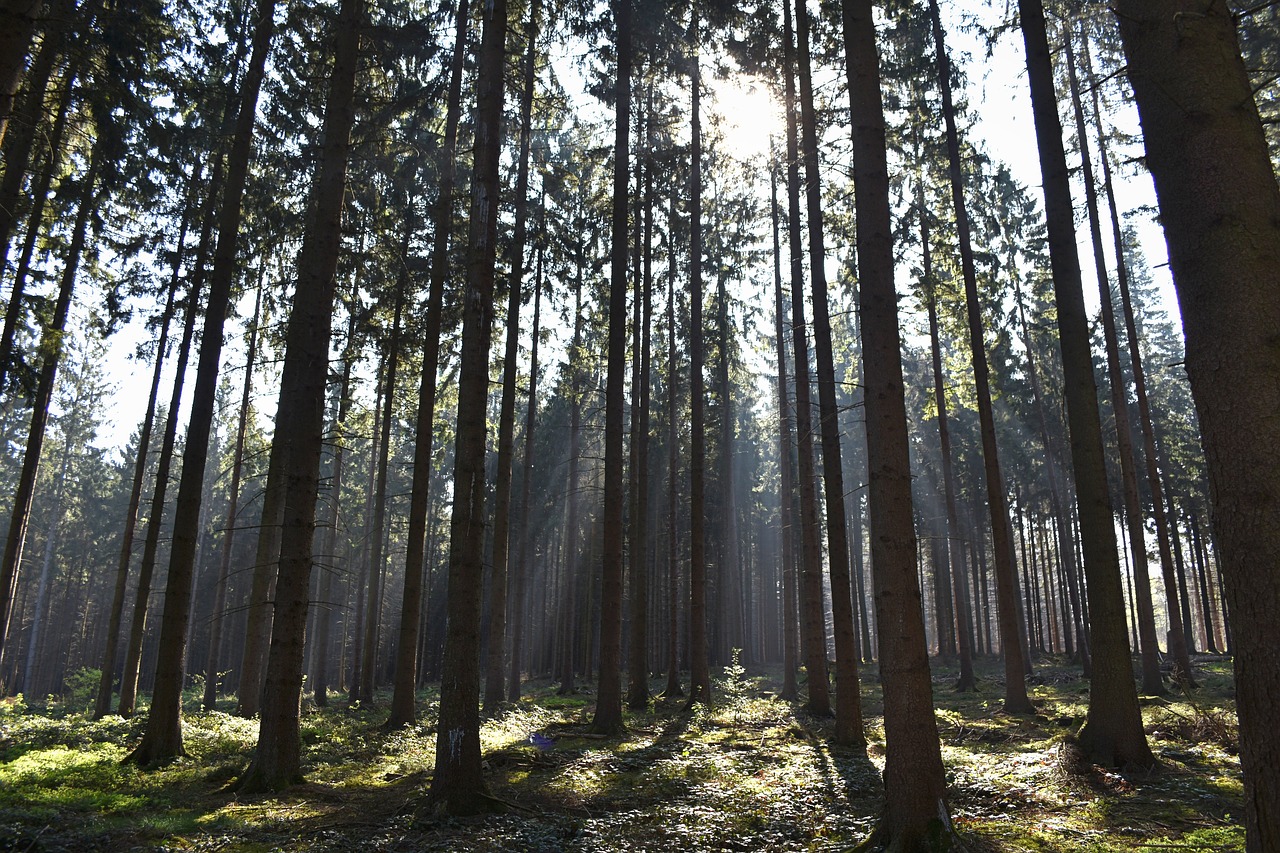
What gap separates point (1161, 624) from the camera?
117 meters

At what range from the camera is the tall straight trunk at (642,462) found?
55.8 feet

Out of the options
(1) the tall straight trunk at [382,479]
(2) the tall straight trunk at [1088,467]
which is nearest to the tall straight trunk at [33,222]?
(1) the tall straight trunk at [382,479]

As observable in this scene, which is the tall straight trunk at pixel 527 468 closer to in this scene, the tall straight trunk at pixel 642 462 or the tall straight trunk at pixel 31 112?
the tall straight trunk at pixel 642 462

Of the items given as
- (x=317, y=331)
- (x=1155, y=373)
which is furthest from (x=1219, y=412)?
(x=1155, y=373)

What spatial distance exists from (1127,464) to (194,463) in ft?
59.5

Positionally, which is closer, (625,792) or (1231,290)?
(1231,290)

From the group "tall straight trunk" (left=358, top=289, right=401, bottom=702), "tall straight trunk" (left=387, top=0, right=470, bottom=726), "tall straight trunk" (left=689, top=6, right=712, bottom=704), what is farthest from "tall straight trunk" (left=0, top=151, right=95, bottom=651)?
"tall straight trunk" (left=689, top=6, right=712, bottom=704)

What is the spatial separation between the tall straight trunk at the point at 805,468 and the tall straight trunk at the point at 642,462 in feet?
11.1

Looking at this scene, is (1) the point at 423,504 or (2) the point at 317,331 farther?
(1) the point at 423,504

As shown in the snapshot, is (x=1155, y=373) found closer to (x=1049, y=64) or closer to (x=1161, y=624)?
(x=1049, y=64)

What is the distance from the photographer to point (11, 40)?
5082mm

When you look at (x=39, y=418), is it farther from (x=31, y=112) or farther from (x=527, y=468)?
(x=527, y=468)

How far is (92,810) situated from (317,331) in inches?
235

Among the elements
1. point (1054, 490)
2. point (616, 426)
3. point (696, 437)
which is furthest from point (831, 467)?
point (1054, 490)
